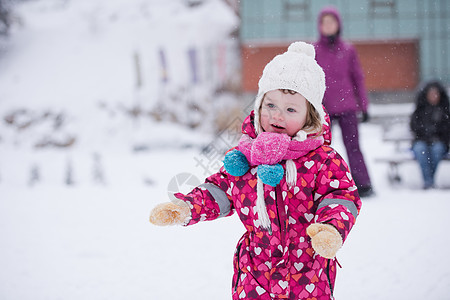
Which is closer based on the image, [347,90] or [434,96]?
[347,90]

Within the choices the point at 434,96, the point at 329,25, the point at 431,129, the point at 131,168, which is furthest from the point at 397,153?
the point at 131,168

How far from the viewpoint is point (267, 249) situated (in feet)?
4.14

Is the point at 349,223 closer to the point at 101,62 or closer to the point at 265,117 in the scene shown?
the point at 265,117

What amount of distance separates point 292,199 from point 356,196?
0.60 ft

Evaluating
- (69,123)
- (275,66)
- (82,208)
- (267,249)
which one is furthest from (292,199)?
(69,123)

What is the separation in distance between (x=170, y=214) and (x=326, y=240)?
0.48m

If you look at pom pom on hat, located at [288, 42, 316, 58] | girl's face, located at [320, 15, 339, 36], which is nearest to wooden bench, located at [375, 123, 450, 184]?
girl's face, located at [320, 15, 339, 36]

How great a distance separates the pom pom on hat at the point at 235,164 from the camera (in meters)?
1.26

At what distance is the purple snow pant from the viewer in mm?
3279

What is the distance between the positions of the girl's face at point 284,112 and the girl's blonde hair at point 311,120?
0.01 metres

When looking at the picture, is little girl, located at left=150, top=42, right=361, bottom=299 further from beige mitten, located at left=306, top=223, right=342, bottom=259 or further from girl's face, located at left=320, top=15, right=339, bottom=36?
girl's face, located at left=320, top=15, right=339, bottom=36

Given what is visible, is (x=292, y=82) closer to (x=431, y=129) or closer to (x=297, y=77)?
(x=297, y=77)

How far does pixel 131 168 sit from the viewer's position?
23.2 ft

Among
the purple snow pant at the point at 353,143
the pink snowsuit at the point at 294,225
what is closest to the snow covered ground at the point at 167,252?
the purple snow pant at the point at 353,143
